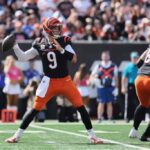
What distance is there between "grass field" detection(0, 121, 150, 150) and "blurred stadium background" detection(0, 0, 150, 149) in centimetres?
446

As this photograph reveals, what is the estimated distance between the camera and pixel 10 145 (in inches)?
401

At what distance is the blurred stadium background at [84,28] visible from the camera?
18891 millimetres

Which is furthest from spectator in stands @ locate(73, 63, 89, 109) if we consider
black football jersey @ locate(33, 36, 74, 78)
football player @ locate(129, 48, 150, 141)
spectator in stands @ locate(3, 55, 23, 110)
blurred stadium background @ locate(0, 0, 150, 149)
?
black football jersey @ locate(33, 36, 74, 78)

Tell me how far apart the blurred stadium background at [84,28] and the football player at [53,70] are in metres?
7.34

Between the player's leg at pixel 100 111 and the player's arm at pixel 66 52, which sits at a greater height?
the player's arm at pixel 66 52

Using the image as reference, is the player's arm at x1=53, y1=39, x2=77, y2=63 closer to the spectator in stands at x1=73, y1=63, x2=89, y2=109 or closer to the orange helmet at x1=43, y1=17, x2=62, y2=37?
the orange helmet at x1=43, y1=17, x2=62, y2=37

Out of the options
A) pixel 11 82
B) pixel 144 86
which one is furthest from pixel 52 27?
pixel 11 82

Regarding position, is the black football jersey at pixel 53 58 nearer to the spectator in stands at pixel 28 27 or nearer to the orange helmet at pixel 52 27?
the orange helmet at pixel 52 27

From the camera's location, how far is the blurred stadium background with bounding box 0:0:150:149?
18.9 m

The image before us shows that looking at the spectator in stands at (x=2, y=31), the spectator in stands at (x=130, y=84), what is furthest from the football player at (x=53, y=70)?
the spectator in stands at (x=2, y=31)

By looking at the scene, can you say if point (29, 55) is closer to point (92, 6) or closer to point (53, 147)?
point (53, 147)

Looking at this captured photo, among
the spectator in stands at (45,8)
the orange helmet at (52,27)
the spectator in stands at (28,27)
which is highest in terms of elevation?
the orange helmet at (52,27)

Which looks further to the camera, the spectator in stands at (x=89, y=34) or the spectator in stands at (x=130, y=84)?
the spectator in stands at (x=89, y=34)

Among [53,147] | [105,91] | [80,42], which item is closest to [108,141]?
[53,147]
